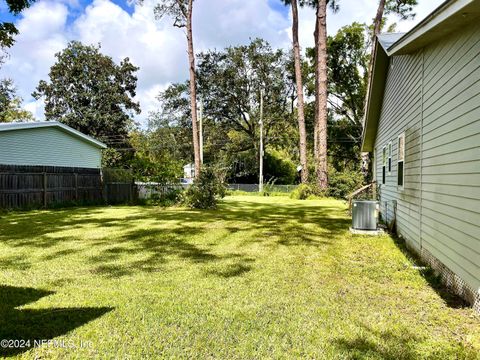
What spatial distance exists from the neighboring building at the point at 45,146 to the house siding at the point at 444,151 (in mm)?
13919

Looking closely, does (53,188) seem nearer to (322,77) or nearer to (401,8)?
(322,77)

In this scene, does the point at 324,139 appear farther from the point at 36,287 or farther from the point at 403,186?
the point at 36,287

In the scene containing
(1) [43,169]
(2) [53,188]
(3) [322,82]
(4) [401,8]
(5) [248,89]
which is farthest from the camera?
(5) [248,89]

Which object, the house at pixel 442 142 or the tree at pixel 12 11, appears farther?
the tree at pixel 12 11

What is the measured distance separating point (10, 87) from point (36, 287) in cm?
3847

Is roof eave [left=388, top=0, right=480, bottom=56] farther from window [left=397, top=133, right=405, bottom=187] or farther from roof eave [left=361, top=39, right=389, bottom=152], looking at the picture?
roof eave [left=361, top=39, right=389, bottom=152]

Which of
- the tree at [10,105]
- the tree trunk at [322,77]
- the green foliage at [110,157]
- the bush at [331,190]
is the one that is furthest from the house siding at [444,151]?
the tree at [10,105]

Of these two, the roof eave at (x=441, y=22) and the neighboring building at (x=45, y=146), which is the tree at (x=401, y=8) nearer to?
the neighboring building at (x=45, y=146)

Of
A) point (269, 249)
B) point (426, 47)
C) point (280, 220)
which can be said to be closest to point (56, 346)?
point (269, 249)

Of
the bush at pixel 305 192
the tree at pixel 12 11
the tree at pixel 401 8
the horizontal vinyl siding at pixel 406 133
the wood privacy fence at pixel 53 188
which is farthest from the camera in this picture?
the tree at pixel 401 8

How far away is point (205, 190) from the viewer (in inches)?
547

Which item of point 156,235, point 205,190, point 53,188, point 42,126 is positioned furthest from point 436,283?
point 42,126

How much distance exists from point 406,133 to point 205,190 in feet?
27.1

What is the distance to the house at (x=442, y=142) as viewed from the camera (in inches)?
145
